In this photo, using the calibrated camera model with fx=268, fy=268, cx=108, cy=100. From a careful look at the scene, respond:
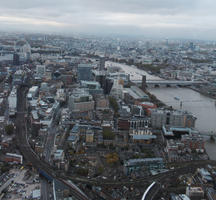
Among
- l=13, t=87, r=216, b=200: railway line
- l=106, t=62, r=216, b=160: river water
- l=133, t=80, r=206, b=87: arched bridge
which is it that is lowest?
l=13, t=87, r=216, b=200: railway line

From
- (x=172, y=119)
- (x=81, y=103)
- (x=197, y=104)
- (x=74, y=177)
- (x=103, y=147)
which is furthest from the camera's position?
(x=197, y=104)

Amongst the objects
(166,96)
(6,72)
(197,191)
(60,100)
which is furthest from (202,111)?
(6,72)

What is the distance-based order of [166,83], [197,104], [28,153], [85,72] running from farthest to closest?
[166,83]
[85,72]
[197,104]
[28,153]

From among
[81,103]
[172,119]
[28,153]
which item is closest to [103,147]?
[28,153]

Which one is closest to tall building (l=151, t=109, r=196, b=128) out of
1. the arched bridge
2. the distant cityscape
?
→ the distant cityscape

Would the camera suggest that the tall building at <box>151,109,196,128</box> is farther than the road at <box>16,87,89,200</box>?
Yes

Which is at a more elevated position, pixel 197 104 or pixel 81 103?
pixel 81 103

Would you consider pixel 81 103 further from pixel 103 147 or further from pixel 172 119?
pixel 172 119

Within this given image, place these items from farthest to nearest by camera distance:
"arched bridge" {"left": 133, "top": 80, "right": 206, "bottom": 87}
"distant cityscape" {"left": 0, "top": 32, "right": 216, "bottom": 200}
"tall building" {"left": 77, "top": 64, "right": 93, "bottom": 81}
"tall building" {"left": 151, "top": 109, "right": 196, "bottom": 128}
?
"arched bridge" {"left": 133, "top": 80, "right": 206, "bottom": 87} → "tall building" {"left": 77, "top": 64, "right": 93, "bottom": 81} → "tall building" {"left": 151, "top": 109, "right": 196, "bottom": 128} → "distant cityscape" {"left": 0, "top": 32, "right": 216, "bottom": 200}

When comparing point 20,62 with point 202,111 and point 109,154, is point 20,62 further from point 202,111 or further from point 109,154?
point 109,154

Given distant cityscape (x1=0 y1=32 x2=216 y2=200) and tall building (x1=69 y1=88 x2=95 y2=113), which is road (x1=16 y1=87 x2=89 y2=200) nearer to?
distant cityscape (x1=0 y1=32 x2=216 y2=200)

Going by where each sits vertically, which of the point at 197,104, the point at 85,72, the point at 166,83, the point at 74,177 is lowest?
the point at 74,177
